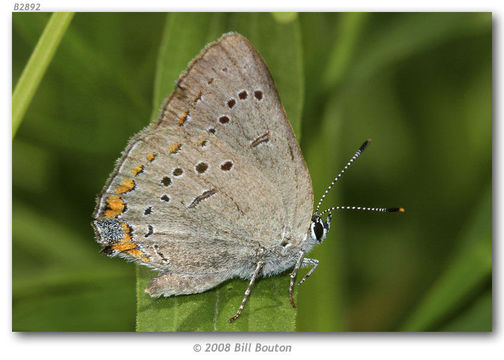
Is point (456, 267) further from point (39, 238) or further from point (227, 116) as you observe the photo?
point (39, 238)

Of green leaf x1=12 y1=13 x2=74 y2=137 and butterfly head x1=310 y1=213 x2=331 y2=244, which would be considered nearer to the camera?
green leaf x1=12 y1=13 x2=74 y2=137

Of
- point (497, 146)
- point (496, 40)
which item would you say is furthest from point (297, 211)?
point (496, 40)

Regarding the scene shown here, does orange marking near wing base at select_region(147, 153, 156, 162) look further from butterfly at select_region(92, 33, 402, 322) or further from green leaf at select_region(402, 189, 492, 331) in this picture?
green leaf at select_region(402, 189, 492, 331)

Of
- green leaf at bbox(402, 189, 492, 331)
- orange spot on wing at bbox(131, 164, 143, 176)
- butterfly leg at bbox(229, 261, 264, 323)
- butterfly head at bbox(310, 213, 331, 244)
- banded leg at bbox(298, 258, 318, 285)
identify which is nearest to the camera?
orange spot on wing at bbox(131, 164, 143, 176)

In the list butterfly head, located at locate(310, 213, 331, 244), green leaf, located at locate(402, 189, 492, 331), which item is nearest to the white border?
green leaf, located at locate(402, 189, 492, 331)

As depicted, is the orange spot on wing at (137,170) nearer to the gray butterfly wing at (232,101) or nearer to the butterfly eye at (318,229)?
the gray butterfly wing at (232,101)

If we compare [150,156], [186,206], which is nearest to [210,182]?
[186,206]
